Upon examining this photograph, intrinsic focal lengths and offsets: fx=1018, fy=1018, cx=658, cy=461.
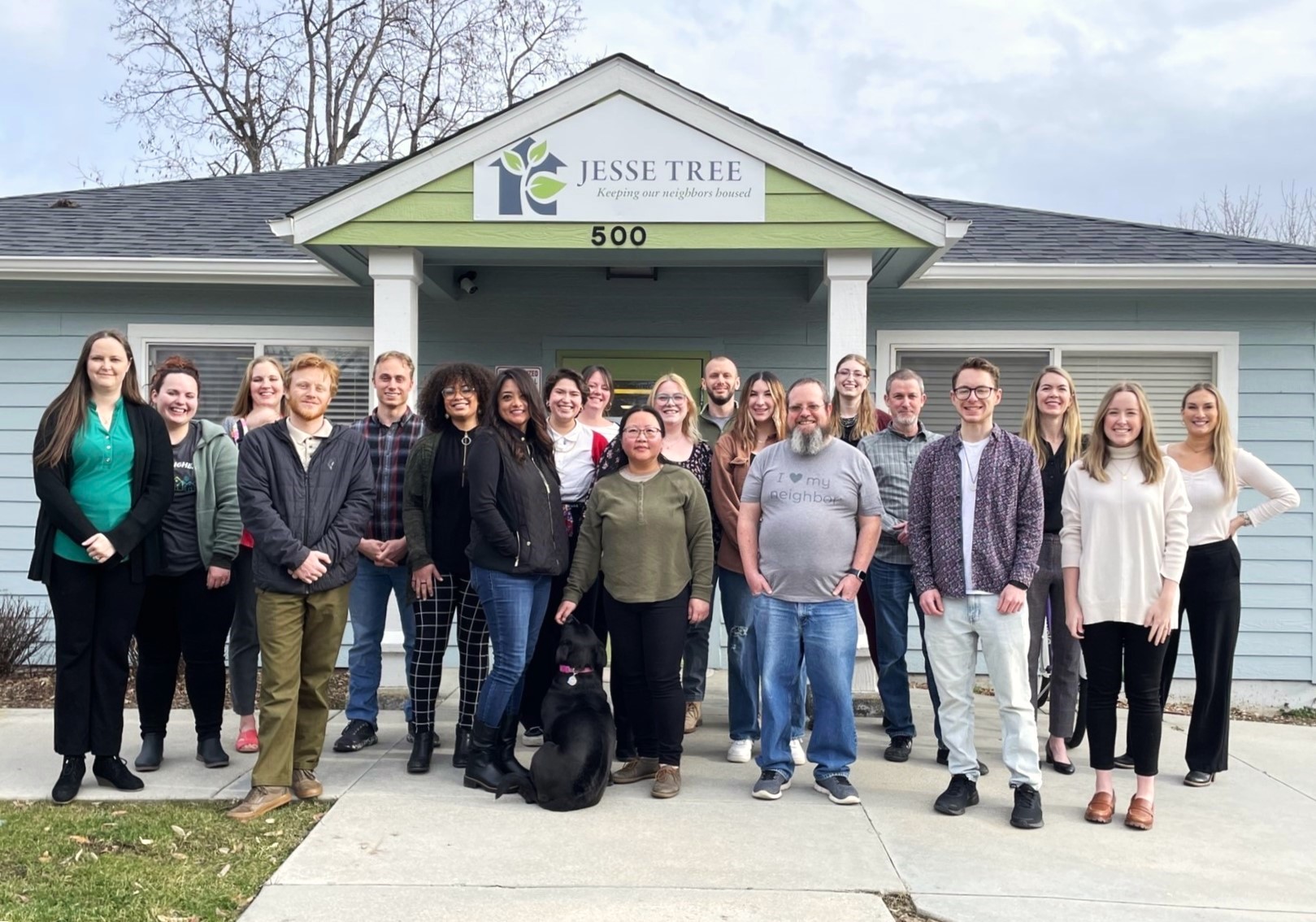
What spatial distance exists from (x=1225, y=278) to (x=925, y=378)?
6.99 feet

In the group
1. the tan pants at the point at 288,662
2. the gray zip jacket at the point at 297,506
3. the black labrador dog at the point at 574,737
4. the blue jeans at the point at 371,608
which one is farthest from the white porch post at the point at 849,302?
the tan pants at the point at 288,662

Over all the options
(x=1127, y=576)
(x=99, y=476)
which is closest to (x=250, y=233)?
(x=99, y=476)

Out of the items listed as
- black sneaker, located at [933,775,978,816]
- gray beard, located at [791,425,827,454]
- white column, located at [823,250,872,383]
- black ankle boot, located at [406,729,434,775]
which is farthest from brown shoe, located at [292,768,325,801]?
white column, located at [823,250,872,383]

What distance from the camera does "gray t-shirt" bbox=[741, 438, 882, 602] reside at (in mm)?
4320

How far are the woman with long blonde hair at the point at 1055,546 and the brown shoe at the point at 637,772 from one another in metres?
1.91

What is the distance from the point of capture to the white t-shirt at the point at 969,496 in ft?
13.8

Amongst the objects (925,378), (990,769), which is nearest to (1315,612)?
(925,378)

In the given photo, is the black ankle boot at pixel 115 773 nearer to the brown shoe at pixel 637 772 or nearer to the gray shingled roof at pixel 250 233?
the brown shoe at pixel 637 772

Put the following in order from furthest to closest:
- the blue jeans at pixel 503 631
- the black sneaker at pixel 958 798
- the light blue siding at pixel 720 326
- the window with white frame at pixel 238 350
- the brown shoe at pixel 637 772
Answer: the window with white frame at pixel 238 350 < the light blue siding at pixel 720 326 < the brown shoe at pixel 637 772 < the blue jeans at pixel 503 631 < the black sneaker at pixel 958 798

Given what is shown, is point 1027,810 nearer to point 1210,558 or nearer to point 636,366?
point 1210,558

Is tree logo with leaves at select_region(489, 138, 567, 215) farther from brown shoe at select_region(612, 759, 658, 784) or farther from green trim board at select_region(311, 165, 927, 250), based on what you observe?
brown shoe at select_region(612, 759, 658, 784)

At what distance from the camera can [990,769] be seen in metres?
4.98

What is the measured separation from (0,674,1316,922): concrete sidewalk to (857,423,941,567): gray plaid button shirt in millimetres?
1059

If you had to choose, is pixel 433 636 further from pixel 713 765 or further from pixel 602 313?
pixel 602 313
